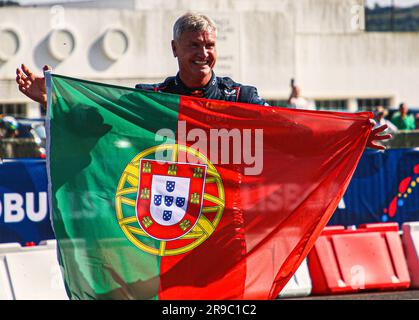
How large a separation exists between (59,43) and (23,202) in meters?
24.1

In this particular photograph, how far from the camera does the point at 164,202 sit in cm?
576

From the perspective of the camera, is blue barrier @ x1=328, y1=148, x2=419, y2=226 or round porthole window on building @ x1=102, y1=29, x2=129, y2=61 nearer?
blue barrier @ x1=328, y1=148, x2=419, y2=226

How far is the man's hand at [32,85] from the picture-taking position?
5.90 m

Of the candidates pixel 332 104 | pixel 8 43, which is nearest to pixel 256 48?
pixel 332 104

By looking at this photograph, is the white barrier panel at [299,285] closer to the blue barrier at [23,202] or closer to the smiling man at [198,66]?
the blue barrier at [23,202]

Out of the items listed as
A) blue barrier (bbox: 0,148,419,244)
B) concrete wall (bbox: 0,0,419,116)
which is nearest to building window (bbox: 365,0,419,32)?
concrete wall (bbox: 0,0,419,116)

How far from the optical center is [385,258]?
1149 centimetres

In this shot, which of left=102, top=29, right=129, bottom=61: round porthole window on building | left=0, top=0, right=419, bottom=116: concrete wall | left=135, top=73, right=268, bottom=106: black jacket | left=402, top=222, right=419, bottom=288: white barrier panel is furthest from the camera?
left=102, top=29, right=129, bottom=61: round porthole window on building

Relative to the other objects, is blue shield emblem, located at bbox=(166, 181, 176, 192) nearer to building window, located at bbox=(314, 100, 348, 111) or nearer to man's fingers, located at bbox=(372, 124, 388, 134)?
man's fingers, located at bbox=(372, 124, 388, 134)

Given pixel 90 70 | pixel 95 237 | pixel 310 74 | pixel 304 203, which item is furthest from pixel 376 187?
pixel 310 74

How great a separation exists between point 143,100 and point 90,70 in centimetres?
3010

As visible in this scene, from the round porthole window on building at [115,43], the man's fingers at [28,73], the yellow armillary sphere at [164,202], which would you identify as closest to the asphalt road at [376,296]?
the yellow armillary sphere at [164,202]

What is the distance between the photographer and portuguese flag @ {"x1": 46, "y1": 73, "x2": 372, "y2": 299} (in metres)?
5.69

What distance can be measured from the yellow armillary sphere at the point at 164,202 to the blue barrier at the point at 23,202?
17.3ft
